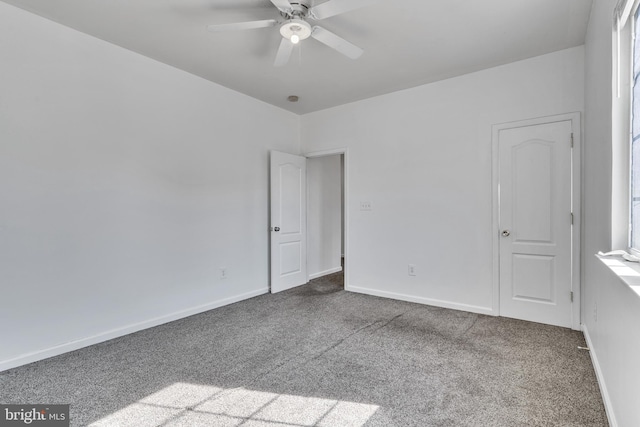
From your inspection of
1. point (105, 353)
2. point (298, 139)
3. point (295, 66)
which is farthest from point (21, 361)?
point (298, 139)

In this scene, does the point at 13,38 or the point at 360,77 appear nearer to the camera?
the point at 13,38

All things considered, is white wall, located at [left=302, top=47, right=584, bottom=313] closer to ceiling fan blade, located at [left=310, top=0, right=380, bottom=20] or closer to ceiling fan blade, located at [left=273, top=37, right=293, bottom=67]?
ceiling fan blade, located at [left=273, top=37, right=293, bottom=67]

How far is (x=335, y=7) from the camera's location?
203 cm

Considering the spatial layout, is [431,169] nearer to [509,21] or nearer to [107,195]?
[509,21]

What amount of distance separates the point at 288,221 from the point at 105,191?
90.2 inches

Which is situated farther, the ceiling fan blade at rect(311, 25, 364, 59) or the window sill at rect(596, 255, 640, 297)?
the ceiling fan blade at rect(311, 25, 364, 59)

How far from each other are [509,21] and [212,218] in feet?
11.2

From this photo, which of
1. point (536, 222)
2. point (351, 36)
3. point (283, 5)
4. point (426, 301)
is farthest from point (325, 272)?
point (283, 5)

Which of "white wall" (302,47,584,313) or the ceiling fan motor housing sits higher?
the ceiling fan motor housing

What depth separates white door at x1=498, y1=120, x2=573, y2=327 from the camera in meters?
3.00

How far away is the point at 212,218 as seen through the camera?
146 inches
